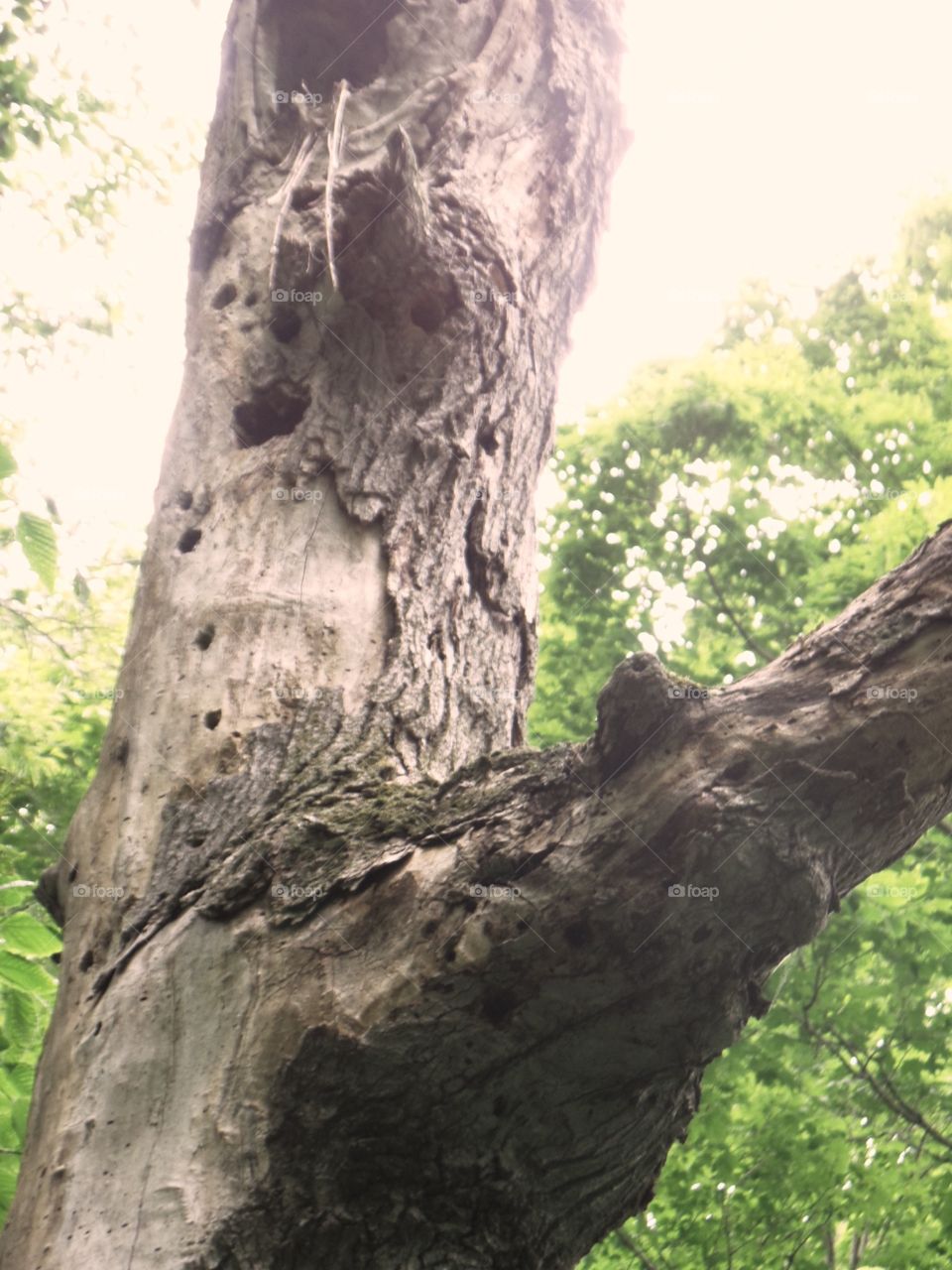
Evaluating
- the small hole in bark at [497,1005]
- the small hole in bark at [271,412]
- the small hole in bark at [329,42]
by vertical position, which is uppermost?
the small hole in bark at [329,42]

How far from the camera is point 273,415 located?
2.72m

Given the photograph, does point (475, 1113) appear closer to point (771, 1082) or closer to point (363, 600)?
point (363, 600)

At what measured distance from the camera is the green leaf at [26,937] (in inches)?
94.1

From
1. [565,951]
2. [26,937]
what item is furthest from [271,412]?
[565,951]

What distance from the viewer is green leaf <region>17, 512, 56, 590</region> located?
103 inches

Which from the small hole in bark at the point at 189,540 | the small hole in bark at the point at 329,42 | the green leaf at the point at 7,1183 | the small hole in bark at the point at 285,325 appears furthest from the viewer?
the small hole in bark at the point at 329,42

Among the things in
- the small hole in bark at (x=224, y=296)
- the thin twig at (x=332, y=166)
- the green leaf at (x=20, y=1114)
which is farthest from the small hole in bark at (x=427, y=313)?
the green leaf at (x=20, y=1114)

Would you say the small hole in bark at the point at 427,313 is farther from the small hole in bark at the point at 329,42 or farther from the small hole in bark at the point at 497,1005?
the small hole in bark at the point at 497,1005

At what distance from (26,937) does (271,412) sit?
1.38m

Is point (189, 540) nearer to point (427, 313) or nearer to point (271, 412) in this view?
point (271, 412)

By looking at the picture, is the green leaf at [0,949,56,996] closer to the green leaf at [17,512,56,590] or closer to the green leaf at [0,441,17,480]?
the green leaf at [17,512,56,590]

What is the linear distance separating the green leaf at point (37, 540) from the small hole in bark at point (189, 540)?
15.6 inches

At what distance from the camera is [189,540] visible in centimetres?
249

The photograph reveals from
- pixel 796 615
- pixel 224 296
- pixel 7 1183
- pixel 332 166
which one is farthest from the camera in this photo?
pixel 796 615
